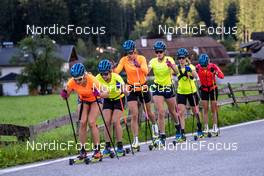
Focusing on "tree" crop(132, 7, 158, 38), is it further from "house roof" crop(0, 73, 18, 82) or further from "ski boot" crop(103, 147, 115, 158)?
"ski boot" crop(103, 147, 115, 158)

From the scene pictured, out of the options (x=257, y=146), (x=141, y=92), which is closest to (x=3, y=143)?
(x=141, y=92)

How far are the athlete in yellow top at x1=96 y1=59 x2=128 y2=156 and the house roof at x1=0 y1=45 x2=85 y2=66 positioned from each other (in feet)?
273

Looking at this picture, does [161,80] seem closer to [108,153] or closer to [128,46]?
[128,46]

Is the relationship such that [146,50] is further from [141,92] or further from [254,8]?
[141,92]

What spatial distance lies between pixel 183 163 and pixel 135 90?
307 centimetres

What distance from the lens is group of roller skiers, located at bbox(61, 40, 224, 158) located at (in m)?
12.0

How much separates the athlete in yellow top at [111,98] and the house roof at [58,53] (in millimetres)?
83192

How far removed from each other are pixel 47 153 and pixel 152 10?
129843 mm

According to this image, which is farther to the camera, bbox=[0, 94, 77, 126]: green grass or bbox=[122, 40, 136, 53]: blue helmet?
bbox=[0, 94, 77, 126]: green grass

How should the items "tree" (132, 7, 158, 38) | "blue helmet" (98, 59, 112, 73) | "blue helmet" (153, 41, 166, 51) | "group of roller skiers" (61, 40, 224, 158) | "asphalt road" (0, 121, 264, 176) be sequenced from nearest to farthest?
"asphalt road" (0, 121, 264, 176)
"group of roller skiers" (61, 40, 224, 158)
"blue helmet" (98, 59, 112, 73)
"blue helmet" (153, 41, 166, 51)
"tree" (132, 7, 158, 38)

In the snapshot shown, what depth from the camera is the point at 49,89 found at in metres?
95.1

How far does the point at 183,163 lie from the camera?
35.9 ft

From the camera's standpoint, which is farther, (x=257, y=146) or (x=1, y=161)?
(x=257, y=146)

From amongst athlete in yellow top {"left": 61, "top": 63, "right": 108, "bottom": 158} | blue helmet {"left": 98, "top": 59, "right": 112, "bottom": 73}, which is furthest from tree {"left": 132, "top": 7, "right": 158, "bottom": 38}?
athlete in yellow top {"left": 61, "top": 63, "right": 108, "bottom": 158}
